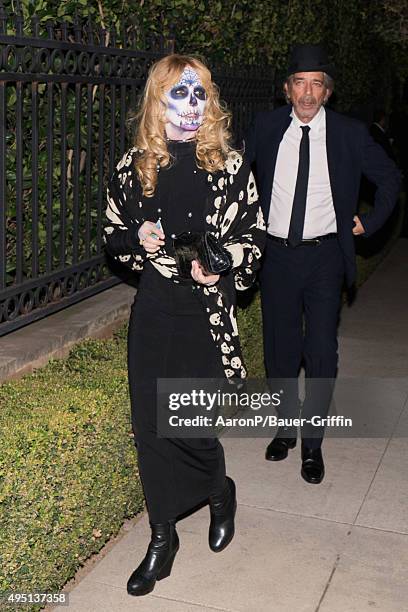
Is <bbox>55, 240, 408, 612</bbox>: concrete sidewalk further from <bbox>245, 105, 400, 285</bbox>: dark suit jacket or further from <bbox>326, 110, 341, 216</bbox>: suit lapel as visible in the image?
<bbox>326, 110, 341, 216</bbox>: suit lapel

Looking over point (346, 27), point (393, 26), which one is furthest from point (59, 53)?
point (393, 26)

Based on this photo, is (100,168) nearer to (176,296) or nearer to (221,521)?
(176,296)

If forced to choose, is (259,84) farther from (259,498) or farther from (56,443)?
(56,443)

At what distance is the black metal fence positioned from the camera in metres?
4.57

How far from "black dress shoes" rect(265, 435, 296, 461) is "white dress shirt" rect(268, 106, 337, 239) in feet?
3.99

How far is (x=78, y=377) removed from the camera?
180 inches

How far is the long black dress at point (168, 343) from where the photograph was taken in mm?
4070

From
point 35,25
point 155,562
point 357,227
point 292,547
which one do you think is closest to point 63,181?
point 35,25

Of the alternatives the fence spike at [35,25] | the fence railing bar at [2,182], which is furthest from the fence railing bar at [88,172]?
the fence railing bar at [2,182]

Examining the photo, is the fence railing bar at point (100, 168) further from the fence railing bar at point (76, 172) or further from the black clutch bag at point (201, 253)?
the black clutch bag at point (201, 253)

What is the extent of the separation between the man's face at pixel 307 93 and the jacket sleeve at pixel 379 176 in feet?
0.98

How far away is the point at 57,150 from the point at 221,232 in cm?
157

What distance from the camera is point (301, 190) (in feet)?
17.0

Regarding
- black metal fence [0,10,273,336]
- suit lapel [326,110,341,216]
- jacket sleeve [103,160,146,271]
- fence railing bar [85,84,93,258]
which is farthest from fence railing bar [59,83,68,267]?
suit lapel [326,110,341,216]
